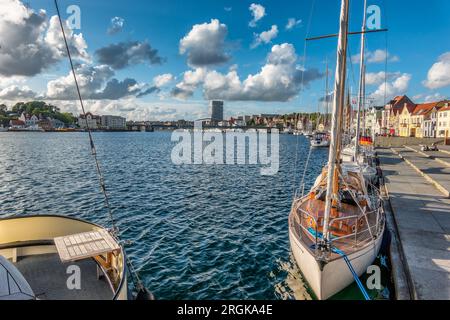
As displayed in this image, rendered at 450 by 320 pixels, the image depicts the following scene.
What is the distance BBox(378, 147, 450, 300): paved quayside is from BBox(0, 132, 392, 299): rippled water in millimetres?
2479

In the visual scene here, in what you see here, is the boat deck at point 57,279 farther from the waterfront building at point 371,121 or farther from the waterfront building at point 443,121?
the waterfront building at point 443,121

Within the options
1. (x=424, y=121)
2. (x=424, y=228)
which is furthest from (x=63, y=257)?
(x=424, y=121)

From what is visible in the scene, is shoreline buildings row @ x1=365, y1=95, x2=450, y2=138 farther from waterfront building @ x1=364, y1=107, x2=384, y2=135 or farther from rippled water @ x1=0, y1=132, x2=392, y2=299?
rippled water @ x1=0, y1=132, x2=392, y2=299

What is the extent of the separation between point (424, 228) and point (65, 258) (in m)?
16.0

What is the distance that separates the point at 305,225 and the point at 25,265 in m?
10.9

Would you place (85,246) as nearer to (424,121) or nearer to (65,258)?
(65,258)

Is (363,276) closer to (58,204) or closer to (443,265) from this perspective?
(443,265)

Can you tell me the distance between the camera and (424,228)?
589 inches

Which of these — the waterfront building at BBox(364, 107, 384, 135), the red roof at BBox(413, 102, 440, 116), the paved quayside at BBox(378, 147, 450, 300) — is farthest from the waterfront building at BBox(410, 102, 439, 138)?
the paved quayside at BBox(378, 147, 450, 300)

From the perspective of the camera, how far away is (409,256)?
11797 mm

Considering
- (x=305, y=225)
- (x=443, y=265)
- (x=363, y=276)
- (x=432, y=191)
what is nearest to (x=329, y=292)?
(x=363, y=276)

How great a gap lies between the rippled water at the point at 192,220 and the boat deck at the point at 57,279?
3.65m

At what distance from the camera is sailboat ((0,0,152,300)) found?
8.09 metres

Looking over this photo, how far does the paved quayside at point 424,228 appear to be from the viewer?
9.88 metres
